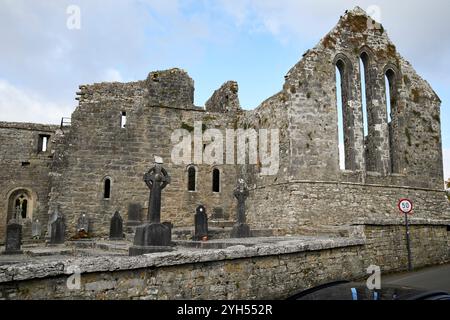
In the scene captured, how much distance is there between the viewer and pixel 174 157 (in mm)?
18172

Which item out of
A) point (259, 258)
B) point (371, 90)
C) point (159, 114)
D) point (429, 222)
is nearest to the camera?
point (259, 258)

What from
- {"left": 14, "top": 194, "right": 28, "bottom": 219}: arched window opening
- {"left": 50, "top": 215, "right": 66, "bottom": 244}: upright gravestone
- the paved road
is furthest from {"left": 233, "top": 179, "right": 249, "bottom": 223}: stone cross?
{"left": 14, "top": 194, "right": 28, "bottom": 219}: arched window opening

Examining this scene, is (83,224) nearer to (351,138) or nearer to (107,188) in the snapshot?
(107,188)

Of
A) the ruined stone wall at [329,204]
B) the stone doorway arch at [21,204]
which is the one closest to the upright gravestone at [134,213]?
the ruined stone wall at [329,204]

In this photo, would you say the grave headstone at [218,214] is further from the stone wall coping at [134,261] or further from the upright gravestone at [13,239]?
the stone wall coping at [134,261]

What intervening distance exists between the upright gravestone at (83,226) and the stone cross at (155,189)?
25.0 feet

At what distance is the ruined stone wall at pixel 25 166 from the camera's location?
1933cm

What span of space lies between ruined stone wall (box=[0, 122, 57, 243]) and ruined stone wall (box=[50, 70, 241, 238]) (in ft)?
15.1

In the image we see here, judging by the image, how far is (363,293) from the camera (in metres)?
3.27

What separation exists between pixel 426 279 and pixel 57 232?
1230cm

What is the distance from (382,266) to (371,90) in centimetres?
926

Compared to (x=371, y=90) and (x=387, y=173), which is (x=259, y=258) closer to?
(x=387, y=173)

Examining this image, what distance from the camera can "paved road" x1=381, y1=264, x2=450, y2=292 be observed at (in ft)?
23.9
